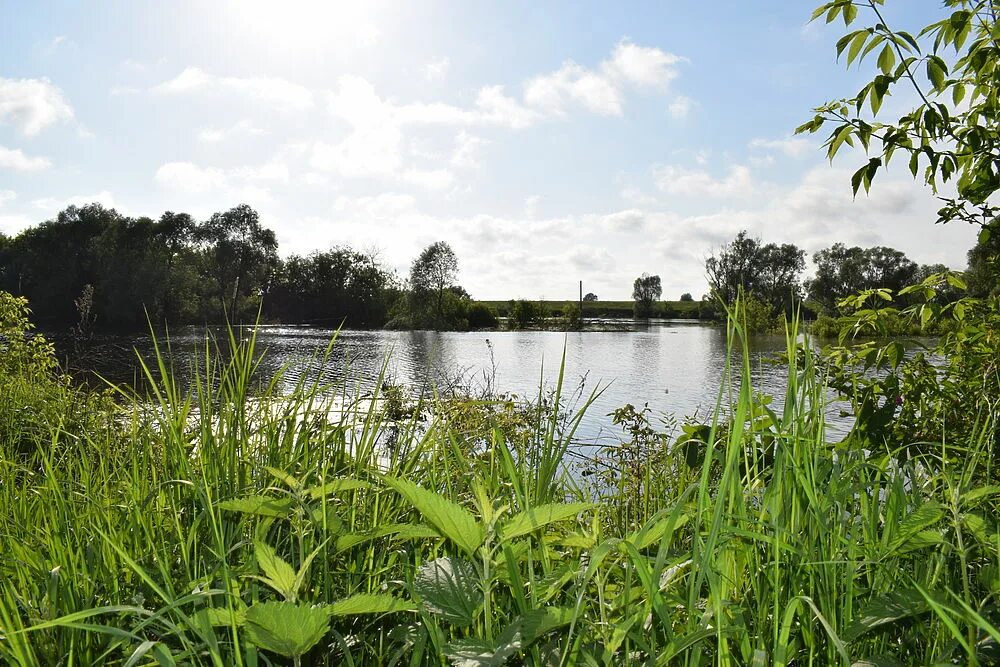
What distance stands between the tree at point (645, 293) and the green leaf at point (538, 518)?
253 ft

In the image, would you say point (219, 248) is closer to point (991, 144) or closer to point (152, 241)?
point (152, 241)

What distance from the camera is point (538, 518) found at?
1021 millimetres

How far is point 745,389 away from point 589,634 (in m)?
0.51

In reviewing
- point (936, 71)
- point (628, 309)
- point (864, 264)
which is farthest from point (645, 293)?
point (936, 71)

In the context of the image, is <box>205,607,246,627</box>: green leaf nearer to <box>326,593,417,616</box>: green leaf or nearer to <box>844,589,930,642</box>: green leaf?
<box>326,593,417,616</box>: green leaf

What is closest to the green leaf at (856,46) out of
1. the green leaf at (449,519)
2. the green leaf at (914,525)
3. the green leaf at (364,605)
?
the green leaf at (914,525)

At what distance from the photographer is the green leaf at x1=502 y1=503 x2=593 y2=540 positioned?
995 millimetres

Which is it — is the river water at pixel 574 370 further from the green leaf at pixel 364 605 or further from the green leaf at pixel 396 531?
the green leaf at pixel 364 605

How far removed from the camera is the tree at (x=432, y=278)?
179 ft

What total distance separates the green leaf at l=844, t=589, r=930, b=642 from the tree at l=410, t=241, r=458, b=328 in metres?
53.2

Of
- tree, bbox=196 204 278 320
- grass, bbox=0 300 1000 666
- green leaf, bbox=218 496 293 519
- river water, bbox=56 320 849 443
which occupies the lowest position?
river water, bbox=56 320 849 443

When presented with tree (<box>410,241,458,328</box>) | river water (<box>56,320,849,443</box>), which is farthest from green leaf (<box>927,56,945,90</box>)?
tree (<box>410,241,458,328</box>)

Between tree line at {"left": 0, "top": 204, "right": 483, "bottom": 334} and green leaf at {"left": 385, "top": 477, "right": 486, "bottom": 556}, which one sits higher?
tree line at {"left": 0, "top": 204, "right": 483, "bottom": 334}

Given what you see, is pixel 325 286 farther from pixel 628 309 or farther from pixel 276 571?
pixel 276 571
